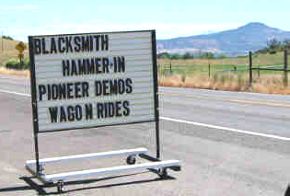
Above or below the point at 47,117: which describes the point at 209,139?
below

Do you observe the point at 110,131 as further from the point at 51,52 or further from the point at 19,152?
the point at 51,52

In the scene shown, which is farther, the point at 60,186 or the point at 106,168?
the point at 106,168

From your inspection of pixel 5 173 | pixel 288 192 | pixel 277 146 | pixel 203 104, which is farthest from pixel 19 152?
pixel 203 104

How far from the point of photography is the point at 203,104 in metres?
20.2

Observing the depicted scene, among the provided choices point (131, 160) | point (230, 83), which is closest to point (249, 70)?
point (230, 83)

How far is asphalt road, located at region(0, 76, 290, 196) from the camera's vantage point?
832cm

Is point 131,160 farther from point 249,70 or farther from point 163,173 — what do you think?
point 249,70

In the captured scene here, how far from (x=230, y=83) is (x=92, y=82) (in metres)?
21.1

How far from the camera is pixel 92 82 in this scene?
9094 millimetres

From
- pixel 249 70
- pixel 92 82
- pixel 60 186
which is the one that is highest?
pixel 92 82

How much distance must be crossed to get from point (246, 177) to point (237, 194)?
964 millimetres

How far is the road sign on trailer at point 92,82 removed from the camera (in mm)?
8727

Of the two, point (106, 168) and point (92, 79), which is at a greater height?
point (92, 79)

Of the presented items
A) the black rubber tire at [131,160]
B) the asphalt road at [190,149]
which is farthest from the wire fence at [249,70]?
the black rubber tire at [131,160]
